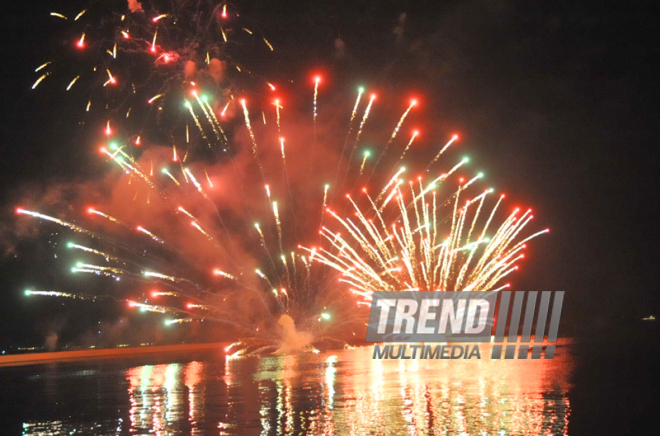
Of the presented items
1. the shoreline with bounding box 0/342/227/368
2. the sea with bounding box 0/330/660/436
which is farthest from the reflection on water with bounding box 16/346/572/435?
the shoreline with bounding box 0/342/227/368

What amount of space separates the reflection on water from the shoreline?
70.4 feet

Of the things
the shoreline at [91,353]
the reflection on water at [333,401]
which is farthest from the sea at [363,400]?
the shoreline at [91,353]

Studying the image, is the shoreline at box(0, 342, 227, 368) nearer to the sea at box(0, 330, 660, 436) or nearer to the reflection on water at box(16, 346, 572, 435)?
the sea at box(0, 330, 660, 436)

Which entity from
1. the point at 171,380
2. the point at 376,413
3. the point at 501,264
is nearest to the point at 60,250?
the point at 171,380

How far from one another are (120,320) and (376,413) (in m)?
53.0

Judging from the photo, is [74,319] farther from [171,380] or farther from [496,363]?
[496,363]

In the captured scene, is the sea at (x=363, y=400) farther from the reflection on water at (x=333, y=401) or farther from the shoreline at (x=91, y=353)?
the shoreline at (x=91, y=353)

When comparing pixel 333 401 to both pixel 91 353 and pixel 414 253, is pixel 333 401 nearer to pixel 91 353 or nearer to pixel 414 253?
pixel 414 253

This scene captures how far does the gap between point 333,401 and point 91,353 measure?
4665 cm

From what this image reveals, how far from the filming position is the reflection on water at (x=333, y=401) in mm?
17094

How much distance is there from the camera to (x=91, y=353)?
62.4m

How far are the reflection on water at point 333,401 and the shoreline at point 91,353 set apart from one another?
2146 centimetres

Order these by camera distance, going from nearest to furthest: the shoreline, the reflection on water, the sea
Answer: the sea
the reflection on water
the shoreline

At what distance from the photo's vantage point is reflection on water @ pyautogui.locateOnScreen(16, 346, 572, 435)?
1709 centimetres
